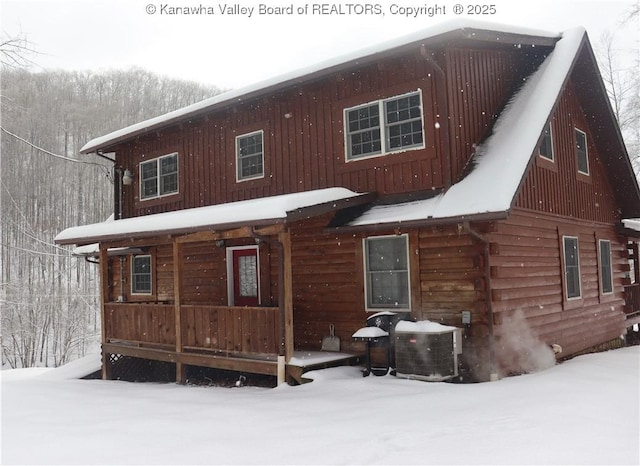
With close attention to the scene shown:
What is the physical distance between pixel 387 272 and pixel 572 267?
4697 millimetres

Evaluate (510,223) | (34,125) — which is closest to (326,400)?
(510,223)

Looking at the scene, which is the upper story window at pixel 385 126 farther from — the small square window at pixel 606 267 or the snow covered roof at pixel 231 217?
the small square window at pixel 606 267

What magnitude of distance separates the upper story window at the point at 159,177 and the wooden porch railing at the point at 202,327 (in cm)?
348

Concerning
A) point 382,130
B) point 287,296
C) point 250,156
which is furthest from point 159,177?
point 287,296

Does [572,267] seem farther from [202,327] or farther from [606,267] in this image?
[202,327]

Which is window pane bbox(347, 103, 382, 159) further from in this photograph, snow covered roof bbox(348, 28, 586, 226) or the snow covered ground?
the snow covered ground

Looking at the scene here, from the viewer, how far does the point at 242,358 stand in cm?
1088

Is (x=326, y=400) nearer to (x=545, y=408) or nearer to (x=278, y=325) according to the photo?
(x=278, y=325)

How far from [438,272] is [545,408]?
3.43 meters

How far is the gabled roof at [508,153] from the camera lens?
29.1 ft

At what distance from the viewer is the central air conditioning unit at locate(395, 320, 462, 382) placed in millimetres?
8964

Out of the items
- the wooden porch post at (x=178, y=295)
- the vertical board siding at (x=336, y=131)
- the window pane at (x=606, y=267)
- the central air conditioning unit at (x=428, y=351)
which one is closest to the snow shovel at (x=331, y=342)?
the central air conditioning unit at (x=428, y=351)

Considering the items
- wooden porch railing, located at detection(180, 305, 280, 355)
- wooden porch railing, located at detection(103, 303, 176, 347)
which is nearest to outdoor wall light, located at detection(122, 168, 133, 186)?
wooden porch railing, located at detection(103, 303, 176, 347)

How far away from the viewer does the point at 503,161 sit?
952 cm
